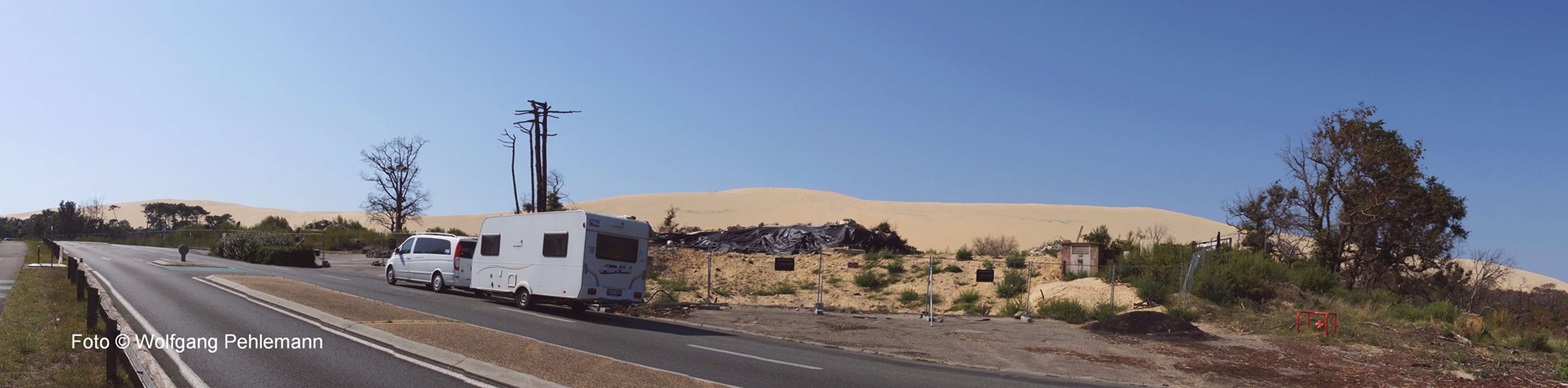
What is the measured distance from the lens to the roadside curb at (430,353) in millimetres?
10827

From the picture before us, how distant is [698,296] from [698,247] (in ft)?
44.7

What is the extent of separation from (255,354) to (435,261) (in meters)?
16.1

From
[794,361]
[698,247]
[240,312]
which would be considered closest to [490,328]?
[240,312]

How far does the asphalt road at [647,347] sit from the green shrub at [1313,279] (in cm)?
1774

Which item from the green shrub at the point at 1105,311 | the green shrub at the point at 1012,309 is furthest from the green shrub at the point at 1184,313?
the green shrub at the point at 1012,309

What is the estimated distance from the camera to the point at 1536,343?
62.5 ft

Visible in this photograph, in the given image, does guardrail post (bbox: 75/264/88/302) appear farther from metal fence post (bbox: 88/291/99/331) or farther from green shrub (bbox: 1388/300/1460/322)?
green shrub (bbox: 1388/300/1460/322)

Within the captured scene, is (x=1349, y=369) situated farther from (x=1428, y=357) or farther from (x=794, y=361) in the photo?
(x=794, y=361)

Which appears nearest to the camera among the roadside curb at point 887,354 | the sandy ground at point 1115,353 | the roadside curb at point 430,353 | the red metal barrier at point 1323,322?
the roadside curb at point 430,353

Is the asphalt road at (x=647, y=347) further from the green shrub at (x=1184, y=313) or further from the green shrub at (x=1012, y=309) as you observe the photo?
the green shrub at (x=1184, y=313)

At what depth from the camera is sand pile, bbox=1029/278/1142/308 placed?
26828mm

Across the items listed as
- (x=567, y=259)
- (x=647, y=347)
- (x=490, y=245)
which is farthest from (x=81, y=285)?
(x=647, y=347)

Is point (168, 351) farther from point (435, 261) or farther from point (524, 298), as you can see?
point (435, 261)

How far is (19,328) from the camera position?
1275 cm
